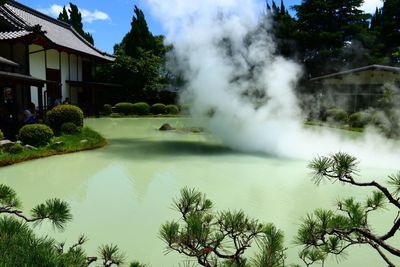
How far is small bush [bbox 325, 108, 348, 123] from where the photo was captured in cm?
2383

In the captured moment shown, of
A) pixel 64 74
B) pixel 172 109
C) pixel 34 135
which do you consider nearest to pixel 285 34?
pixel 172 109

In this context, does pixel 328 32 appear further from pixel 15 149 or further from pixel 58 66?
pixel 15 149

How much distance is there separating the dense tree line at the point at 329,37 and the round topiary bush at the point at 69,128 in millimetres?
22780

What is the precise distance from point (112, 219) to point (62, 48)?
19008mm

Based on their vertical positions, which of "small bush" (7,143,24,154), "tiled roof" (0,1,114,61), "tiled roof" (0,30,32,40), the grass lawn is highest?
"tiled roof" (0,1,114,61)

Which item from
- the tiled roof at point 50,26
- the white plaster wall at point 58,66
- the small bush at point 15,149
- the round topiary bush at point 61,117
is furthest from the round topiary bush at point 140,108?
the small bush at point 15,149

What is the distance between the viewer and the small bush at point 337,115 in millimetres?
23828

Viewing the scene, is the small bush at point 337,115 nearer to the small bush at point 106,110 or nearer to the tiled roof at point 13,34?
the small bush at point 106,110

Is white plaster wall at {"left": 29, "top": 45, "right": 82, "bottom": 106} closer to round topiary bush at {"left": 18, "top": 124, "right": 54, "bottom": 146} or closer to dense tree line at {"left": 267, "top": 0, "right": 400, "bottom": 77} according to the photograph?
round topiary bush at {"left": 18, "top": 124, "right": 54, "bottom": 146}

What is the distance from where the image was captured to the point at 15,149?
427 inches

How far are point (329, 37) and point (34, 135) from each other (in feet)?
91.7

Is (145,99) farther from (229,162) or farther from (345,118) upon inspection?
(229,162)

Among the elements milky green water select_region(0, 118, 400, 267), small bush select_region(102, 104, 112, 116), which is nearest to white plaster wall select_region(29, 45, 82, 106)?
small bush select_region(102, 104, 112, 116)

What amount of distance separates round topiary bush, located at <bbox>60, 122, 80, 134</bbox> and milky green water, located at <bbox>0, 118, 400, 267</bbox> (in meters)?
2.38
